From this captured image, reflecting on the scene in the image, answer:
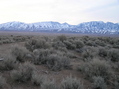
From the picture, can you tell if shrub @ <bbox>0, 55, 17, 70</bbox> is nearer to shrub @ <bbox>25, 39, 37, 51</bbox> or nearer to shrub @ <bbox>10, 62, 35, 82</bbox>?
shrub @ <bbox>10, 62, 35, 82</bbox>

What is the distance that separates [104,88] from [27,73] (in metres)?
3.79

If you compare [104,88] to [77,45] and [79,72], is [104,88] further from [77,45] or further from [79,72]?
[77,45]

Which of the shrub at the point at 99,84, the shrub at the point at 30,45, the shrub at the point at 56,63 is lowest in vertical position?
the shrub at the point at 99,84

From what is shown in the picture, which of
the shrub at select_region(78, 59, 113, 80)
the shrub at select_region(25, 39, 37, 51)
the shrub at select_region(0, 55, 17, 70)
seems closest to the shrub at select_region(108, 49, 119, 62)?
the shrub at select_region(78, 59, 113, 80)

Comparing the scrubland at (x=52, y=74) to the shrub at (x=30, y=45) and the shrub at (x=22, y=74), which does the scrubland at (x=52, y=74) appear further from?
the shrub at (x=30, y=45)

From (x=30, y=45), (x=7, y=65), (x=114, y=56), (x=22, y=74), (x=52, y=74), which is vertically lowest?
(x=52, y=74)

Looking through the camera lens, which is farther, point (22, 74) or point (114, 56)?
point (114, 56)

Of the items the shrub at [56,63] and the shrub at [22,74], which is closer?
the shrub at [22,74]

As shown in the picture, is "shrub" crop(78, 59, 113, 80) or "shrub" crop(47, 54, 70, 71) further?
"shrub" crop(47, 54, 70, 71)

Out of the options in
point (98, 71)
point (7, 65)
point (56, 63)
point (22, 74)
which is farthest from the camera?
point (56, 63)

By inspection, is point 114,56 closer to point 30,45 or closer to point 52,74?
point 52,74

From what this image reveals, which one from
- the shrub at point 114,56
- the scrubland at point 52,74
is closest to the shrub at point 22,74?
the scrubland at point 52,74

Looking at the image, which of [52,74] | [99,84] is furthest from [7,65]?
[99,84]

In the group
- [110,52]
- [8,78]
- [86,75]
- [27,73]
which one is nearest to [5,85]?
[8,78]
